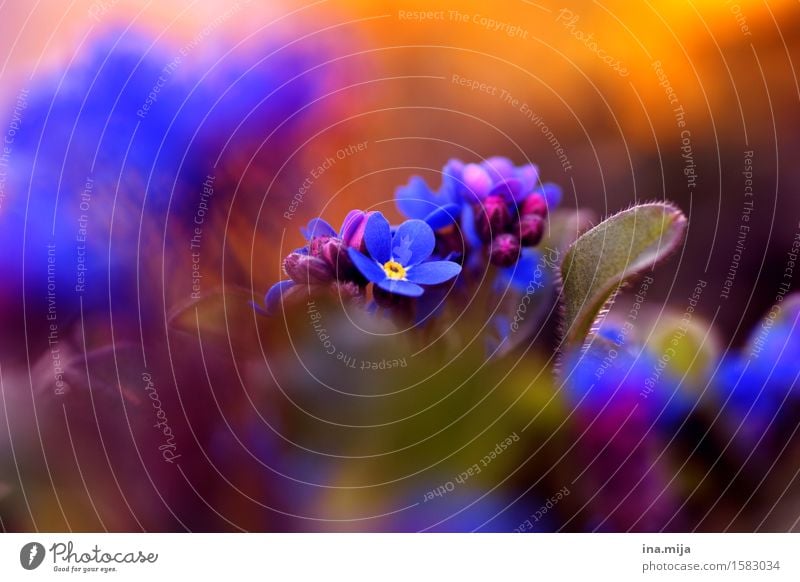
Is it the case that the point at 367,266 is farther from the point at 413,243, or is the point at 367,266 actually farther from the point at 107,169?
the point at 107,169

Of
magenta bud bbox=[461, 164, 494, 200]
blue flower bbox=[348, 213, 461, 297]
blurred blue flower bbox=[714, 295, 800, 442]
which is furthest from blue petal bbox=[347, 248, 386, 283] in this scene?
blurred blue flower bbox=[714, 295, 800, 442]

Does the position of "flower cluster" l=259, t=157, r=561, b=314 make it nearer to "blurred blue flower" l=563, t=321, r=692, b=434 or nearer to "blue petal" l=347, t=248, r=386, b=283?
"blue petal" l=347, t=248, r=386, b=283

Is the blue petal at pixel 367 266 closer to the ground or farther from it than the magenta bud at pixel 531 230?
closer to the ground

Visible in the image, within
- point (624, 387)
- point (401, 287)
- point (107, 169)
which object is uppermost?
point (107, 169)

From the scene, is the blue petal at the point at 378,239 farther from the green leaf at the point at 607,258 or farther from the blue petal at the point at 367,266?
the green leaf at the point at 607,258

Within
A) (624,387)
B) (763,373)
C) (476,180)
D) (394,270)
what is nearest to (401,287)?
(394,270)

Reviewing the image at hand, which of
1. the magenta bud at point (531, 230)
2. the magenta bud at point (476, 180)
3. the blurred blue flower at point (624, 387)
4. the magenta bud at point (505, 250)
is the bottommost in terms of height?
the blurred blue flower at point (624, 387)

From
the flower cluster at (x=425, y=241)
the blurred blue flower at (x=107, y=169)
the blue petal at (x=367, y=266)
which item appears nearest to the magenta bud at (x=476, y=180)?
the flower cluster at (x=425, y=241)
